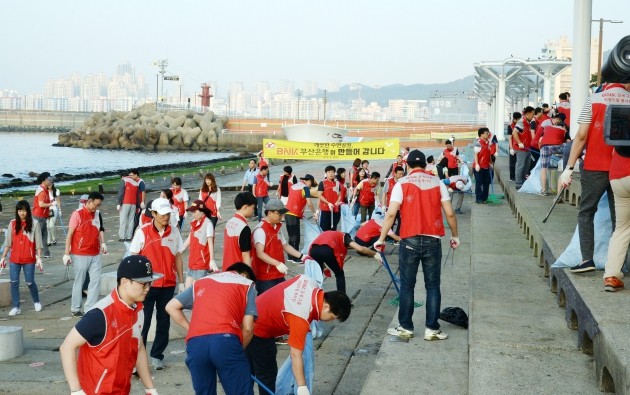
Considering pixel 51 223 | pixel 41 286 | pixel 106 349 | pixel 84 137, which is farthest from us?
pixel 84 137

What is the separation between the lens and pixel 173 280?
933 cm

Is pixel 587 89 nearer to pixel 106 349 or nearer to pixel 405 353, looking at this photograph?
pixel 405 353

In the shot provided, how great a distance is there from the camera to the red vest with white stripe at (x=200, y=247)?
11.0 metres

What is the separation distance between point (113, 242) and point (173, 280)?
11909 mm

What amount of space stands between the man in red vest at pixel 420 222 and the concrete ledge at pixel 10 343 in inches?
182

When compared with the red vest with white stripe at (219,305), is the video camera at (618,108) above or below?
above

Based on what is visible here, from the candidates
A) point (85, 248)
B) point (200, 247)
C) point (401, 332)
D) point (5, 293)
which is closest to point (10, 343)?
point (85, 248)

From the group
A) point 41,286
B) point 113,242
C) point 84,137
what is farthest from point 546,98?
point 84,137

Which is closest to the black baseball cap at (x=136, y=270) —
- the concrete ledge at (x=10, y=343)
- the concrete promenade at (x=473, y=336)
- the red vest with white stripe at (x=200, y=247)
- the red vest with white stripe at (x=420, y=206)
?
the concrete promenade at (x=473, y=336)

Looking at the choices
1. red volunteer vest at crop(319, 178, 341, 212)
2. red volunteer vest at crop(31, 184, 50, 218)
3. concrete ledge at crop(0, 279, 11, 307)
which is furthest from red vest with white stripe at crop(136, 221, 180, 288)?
red volunteer vest at crop(319, 178, 341, 212)

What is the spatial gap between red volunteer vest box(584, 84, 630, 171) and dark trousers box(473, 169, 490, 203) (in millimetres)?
12966

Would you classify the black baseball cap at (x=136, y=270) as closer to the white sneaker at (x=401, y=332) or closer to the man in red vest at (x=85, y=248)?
the white sneaker at (x=401, y=332)

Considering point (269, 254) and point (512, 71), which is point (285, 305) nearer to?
point (269, 254)

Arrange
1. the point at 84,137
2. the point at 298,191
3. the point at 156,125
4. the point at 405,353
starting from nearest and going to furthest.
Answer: the point at 405,353 < the point at 298,191 < the point at 156,125 < the point at 84,137
